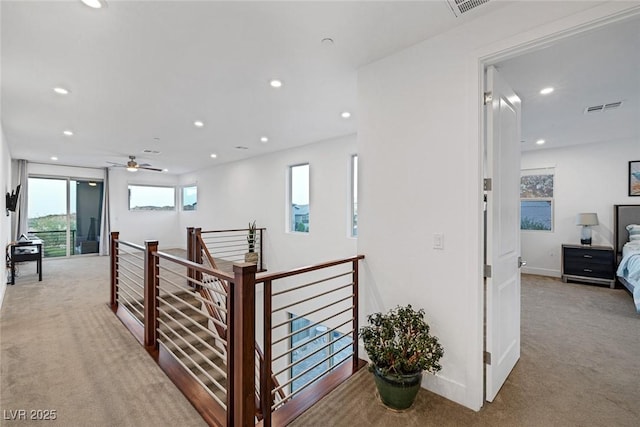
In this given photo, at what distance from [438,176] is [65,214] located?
9849mm

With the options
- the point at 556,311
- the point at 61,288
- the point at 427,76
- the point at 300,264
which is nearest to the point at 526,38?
the point at 427,76

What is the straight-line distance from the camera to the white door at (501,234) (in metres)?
1.99

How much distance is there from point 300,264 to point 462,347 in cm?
403

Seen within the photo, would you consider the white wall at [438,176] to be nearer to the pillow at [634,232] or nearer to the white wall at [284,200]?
the white wall at [284,200]

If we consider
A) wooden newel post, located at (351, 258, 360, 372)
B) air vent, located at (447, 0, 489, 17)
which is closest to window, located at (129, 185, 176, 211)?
wooden newel post, located at (351, 258, 360, 372)

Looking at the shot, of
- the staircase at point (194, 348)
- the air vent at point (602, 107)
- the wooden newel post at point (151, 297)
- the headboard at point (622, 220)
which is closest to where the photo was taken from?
the staircase at point (194, 348)

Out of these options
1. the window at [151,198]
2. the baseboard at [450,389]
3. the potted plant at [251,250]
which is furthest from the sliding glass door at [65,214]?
the baseboard at [450,389]

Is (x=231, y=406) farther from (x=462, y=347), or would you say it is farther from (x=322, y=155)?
(x=322, y=155)

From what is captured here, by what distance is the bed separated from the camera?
13.9 ft

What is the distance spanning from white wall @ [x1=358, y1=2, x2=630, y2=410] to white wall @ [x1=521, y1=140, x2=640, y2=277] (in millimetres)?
5171

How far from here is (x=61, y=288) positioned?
16.1ft

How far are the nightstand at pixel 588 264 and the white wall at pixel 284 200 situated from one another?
13.5ft

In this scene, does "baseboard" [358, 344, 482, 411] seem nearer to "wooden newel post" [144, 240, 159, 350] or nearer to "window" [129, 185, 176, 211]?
"wooden newel post" [144, 240, 159, 350]

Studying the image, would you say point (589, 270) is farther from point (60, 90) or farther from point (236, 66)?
point (60, 90)
